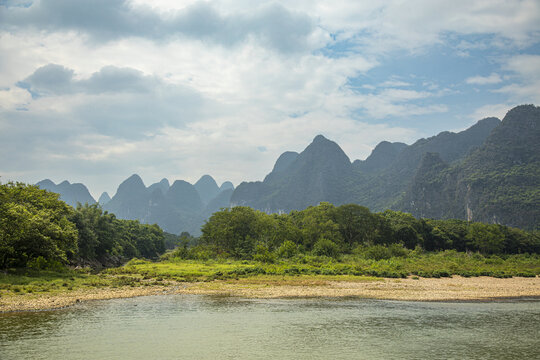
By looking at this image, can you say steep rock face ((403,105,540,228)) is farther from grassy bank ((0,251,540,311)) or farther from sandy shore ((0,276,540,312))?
sandy shore ((0,276,540,312))

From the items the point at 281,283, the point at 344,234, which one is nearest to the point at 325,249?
the point at 344,234

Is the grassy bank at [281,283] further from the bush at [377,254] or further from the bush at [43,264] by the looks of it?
the bush at [377,254]

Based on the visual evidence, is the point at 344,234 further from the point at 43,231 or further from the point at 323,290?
the point at 43,231

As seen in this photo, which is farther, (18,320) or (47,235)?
(47,235)

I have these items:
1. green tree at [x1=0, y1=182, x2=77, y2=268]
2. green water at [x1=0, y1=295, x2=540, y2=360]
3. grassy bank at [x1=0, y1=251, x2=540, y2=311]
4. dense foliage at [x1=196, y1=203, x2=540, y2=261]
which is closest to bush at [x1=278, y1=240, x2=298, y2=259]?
dense foliage at [x1=196, y1=203, x2=540, y2=261]

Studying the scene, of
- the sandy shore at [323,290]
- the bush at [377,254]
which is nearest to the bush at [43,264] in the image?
the sandy shore at [323,290]

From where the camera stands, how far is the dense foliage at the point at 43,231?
33.4m

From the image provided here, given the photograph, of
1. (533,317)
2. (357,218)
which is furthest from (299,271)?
(357,218)

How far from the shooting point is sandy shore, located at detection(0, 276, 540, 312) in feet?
89.6

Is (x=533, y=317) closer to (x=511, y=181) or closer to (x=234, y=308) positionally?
(x=234, y=308)

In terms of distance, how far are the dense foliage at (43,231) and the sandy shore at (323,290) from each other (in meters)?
7.97

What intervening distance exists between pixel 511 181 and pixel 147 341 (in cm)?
19736

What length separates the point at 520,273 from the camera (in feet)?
152

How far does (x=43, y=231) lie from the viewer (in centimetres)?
3500
